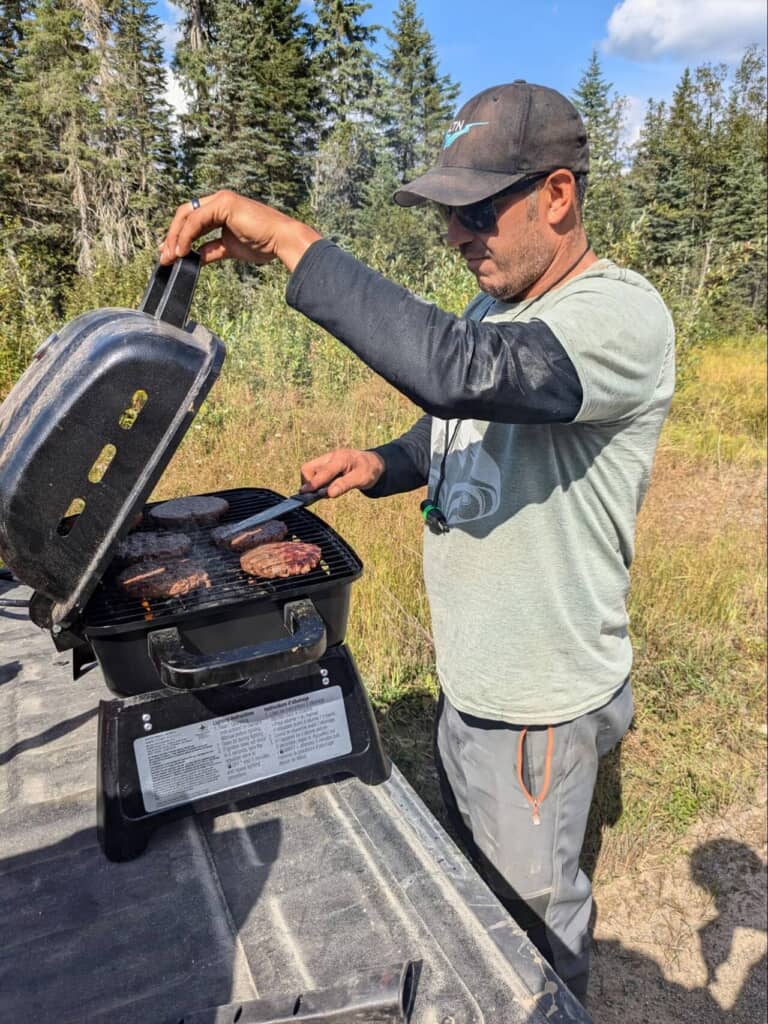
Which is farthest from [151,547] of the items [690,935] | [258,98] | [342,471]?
[258,98]

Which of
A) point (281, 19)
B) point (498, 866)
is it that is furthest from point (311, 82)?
point (498, 866)

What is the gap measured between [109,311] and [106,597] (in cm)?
62

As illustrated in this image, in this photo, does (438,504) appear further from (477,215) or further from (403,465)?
(477,215)

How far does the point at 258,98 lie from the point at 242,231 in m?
10.5

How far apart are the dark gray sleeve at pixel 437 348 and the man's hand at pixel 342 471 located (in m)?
0.76

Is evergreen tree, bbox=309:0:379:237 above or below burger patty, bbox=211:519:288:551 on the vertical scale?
above

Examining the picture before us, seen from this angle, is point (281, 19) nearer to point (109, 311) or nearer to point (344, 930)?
point (109, 311)

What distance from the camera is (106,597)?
1432mm

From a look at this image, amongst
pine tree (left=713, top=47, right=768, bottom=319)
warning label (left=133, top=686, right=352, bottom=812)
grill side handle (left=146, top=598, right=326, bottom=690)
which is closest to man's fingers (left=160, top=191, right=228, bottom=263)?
grill side handle (left=146, top=598, right=326, bottom=690)

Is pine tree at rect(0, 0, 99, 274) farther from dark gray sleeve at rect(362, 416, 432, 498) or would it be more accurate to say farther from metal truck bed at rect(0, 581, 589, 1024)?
metal truck bed at rect(0, 581, 589, 1024)

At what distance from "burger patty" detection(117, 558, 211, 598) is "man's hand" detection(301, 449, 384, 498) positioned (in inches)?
17.2

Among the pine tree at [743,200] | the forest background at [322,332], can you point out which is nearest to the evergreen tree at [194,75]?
the forest background at [322,332]

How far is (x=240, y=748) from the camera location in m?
1.44

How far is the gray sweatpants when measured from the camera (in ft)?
5.35
